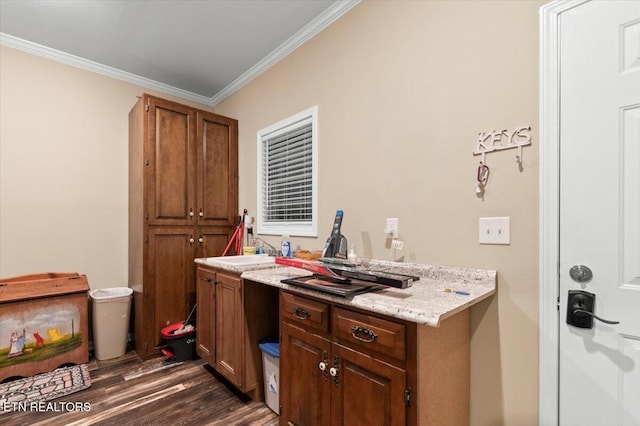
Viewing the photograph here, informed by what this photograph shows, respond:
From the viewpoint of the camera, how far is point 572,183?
123 centimetres

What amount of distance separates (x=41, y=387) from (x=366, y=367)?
2.58m

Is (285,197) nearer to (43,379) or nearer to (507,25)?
(507,25)

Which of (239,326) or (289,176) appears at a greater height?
(289,176)

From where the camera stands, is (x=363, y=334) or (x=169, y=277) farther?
(x=169, y=277)

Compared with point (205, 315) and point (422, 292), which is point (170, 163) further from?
point (422, 292)

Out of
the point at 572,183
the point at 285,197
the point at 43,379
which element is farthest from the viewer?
the point at 285,197

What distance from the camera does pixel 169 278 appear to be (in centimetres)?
287

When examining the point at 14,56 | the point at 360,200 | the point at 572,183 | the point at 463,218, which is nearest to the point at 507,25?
the point at 572,183

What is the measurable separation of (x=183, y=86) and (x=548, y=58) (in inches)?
137

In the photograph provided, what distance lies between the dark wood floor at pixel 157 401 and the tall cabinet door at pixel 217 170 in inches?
55.8

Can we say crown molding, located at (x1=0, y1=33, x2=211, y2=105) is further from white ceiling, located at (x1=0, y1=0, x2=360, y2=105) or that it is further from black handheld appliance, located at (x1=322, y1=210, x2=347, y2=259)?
black handheld appliance, located at (x1=322, y1=210, x2=347, y2=259)

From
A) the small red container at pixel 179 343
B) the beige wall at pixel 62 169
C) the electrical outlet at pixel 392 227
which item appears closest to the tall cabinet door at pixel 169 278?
the small red container at pixel 179 343

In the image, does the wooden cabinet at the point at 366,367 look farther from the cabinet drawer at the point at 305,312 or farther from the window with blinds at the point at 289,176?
the window with blinds at the point at 289,176
